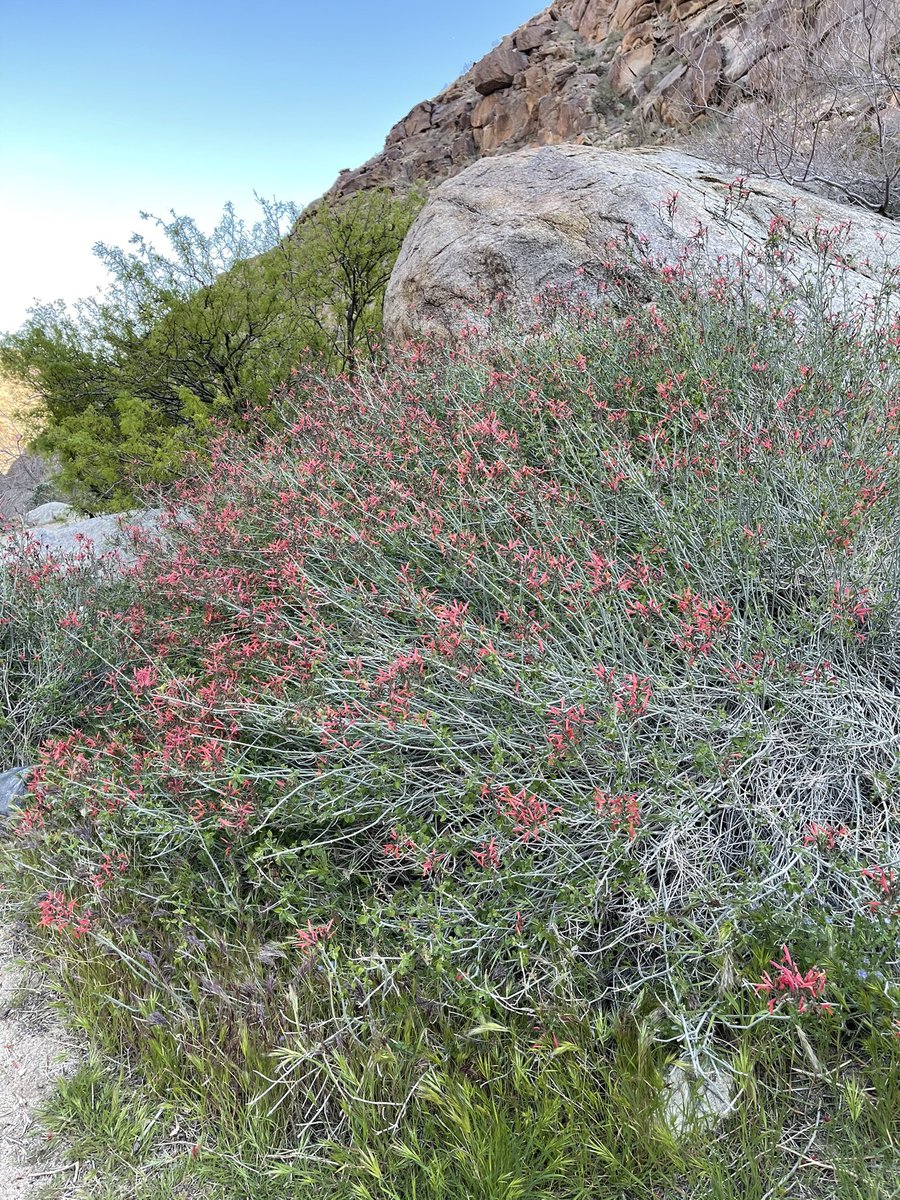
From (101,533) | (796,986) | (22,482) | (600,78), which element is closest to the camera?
(796,986)

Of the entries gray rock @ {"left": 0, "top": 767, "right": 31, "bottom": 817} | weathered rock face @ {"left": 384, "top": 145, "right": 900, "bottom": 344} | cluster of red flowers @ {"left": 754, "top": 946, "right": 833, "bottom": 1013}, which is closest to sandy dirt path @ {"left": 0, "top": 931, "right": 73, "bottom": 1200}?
gray rock @ {"left": 0, "top": 767, "right": 31, "bottom": 817}

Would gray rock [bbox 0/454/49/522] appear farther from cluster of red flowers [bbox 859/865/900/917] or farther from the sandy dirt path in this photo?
cluster of red flowers [bbox 859/865/900/917]

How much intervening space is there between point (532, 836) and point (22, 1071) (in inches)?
70.5

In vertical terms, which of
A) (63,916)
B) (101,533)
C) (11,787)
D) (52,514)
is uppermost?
(52,514)

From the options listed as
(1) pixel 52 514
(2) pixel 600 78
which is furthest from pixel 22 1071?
(2) pixel 600 78

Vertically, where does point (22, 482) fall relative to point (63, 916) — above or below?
above

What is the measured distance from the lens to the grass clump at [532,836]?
1639mm

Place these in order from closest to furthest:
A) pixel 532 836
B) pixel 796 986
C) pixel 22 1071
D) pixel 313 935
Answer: pixel 796 986
pixel 532 836
pixel 313 935
pixel 22 1071

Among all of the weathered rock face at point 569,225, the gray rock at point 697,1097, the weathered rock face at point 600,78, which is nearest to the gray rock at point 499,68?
the weathered rock face at point 600,78

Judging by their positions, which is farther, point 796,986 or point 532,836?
point 532,836

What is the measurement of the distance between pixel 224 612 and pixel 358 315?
7.17 m

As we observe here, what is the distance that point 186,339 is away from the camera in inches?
309

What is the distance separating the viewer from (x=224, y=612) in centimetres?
325

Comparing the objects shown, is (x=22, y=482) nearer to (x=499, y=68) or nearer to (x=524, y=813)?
(x=524, y=813)
